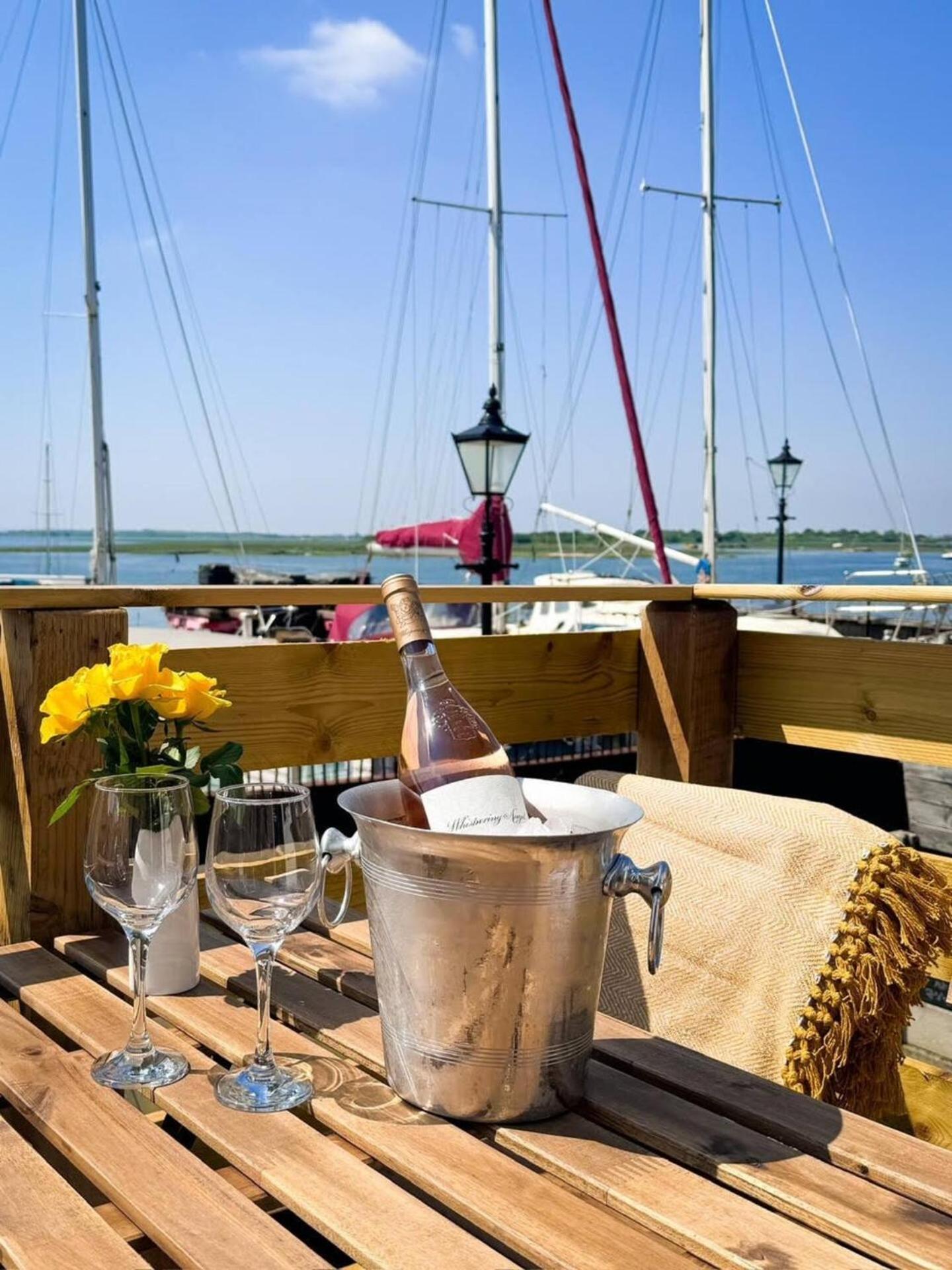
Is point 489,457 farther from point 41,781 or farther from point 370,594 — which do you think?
point 41,781

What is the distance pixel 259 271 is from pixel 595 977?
29.5m

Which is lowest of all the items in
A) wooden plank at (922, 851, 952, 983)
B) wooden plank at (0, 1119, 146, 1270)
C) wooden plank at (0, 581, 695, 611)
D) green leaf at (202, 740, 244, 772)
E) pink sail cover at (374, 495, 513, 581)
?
wooden plank at (922, 851, 952, 983)

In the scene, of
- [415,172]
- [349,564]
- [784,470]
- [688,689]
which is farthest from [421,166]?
[349,564]

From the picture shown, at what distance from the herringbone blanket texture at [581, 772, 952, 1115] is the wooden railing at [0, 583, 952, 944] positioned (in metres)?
0.48

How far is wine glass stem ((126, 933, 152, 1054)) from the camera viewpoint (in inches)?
40.3

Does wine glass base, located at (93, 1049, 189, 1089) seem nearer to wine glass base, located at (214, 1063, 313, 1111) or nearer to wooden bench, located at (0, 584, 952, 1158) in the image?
wine glass base, located at (214, 1063, 313, 1111)

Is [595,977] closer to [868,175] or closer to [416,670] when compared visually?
[416,670]

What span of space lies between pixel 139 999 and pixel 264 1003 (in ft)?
0.43

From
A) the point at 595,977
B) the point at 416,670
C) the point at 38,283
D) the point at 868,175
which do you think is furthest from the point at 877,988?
the point at 868,175

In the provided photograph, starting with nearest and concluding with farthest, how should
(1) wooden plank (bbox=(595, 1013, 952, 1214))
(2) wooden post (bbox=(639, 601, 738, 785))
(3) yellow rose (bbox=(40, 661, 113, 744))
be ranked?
(1) wooden plank (bbox=(595, 1013, 952, 1214))
(3) yellow rose (bbox=(40, 661, 113, 744))
(2) wooden post (bbox=(639, 601, 738, 785))

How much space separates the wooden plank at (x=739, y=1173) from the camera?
2.42 ft

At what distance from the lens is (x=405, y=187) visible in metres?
15.1

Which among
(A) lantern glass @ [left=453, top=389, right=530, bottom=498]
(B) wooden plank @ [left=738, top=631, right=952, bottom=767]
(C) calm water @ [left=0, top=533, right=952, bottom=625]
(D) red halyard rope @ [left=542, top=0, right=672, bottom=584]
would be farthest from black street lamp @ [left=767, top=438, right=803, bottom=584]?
(C) calm water @ [left=0, top=533, right=952, bottom=625]

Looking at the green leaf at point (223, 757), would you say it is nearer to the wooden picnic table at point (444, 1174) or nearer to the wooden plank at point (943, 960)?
the wooden picnic table at point (444, 1174)
